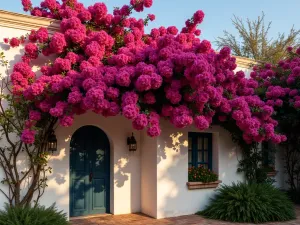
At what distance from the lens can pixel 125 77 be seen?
22.3 feet

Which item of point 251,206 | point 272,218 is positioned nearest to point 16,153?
point 251,206

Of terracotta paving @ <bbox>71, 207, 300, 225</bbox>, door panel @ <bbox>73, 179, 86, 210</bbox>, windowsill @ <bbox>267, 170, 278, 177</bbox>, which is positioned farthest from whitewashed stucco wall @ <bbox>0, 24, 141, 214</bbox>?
windowsill @ <bbox>267, 170, 278, 177</bbox>

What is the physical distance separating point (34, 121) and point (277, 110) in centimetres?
624

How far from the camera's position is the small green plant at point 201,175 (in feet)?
29.5

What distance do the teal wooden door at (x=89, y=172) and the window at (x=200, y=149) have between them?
210 cm

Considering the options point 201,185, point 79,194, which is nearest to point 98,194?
point 79,194

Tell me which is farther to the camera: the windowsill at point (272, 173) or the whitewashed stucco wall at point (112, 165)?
the windowsill at point (272, 173)

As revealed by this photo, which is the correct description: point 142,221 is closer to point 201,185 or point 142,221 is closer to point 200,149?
point 201,185

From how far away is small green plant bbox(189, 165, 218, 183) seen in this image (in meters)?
8.98

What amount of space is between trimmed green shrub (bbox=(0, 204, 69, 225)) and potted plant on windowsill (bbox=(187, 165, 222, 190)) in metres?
3.38

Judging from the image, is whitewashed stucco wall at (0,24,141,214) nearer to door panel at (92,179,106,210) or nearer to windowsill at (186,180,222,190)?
door panel at (92,179,106,210)

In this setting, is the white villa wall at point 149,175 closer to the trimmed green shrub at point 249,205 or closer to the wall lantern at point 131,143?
the wall lantern at point 131,143

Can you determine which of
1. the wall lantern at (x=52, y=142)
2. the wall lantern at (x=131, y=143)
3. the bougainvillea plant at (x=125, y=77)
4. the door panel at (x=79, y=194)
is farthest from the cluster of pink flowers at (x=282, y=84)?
the wall lantern at (x=52, y=142)

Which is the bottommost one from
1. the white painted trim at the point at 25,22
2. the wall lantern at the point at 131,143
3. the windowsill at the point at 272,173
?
the windowsill at the point at 272,173
